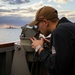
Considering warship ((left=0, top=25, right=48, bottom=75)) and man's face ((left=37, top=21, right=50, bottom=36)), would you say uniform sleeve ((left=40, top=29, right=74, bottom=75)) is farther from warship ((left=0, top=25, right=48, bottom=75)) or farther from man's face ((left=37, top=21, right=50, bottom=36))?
warship ((left=0, top=25, right=48, bottom=75))

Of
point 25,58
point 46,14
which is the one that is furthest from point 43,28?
point 25,58

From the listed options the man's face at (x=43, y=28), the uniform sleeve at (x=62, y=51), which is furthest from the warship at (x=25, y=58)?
the uniform sleeve at (x=62, y=51)

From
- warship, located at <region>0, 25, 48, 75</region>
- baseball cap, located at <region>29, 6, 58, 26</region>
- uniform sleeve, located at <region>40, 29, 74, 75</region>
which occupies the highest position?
baseball cap, located at <region>29, 6, 58, 26</region>

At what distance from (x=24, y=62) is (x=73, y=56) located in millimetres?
605

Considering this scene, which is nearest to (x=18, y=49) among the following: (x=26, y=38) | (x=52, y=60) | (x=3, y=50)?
(x=26, y=38)

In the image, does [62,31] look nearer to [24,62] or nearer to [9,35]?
[24,62]

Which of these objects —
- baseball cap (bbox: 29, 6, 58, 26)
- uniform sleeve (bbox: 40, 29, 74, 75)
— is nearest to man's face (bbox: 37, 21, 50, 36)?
baseball cap (bbox: 29, 6, 58, 26)

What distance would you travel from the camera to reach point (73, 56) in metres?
1.38

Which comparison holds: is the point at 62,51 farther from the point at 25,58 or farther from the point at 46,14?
the point at 25,58

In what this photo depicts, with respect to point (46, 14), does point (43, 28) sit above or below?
below

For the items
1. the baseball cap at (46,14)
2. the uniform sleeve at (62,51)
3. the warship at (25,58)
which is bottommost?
the warship at (25,58)

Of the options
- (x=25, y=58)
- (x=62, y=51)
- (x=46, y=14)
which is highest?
(x=46, y=14)

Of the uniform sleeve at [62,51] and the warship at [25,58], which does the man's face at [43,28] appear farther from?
the uniform sleeve at [62,51]

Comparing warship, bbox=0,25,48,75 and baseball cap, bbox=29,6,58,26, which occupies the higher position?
baseball cap, bbox=29,6,58,26
